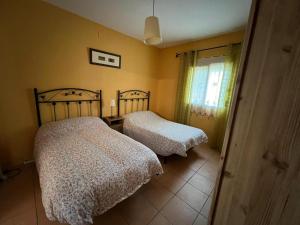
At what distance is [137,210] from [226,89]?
9.07 ft

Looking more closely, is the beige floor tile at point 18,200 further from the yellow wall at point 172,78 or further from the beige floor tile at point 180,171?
the yellow wall at point 172,78

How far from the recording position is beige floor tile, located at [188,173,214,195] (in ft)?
6.30

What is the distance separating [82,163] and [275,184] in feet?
5.02

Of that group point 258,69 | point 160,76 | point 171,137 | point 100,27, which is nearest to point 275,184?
point 258,69

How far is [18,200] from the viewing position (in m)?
1.56

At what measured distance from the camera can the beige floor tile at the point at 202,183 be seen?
192cm

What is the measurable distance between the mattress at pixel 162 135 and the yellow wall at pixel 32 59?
1.20 m

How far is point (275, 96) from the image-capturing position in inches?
16.8

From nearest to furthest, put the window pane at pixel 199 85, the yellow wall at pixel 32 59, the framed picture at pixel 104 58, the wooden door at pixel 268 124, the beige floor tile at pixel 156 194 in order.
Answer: the wooden door at pixel 268 124 → the beige floor tile at pixel 156 194 → the yellow wall at pixel 32 59 → the framed picture at pixel 104 58 → the window pane at pixel 199 85

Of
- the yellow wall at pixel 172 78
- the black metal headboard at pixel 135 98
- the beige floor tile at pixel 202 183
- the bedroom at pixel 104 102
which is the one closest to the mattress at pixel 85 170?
the bedroom at pixel 104 102

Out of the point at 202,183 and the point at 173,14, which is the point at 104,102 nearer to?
the point at 173,14

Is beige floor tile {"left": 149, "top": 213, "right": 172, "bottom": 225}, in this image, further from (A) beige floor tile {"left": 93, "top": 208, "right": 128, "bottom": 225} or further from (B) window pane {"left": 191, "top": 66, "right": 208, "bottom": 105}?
(B) window pane {"left": 191, "top": 66, "right": 208, "bottom": 105}

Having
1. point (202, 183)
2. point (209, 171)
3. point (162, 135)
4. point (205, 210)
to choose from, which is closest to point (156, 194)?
point (205, 210)

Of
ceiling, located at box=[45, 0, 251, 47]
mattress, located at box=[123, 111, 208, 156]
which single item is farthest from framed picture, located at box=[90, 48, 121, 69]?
mattress, located at box=[123, 111, 208, 156]
